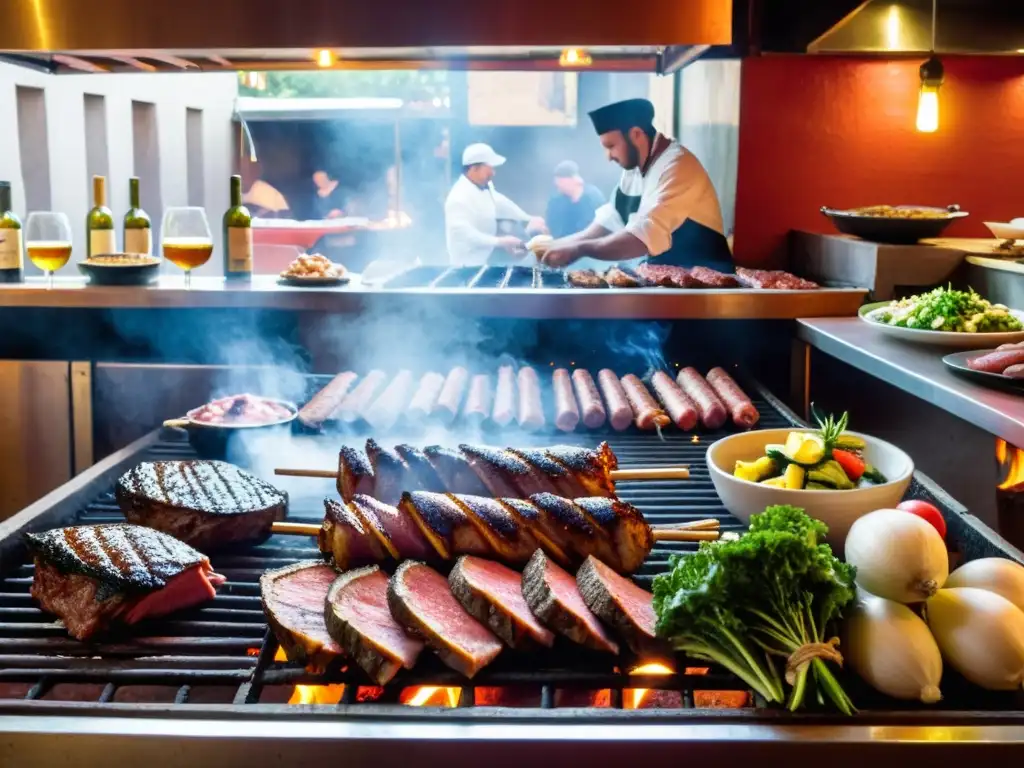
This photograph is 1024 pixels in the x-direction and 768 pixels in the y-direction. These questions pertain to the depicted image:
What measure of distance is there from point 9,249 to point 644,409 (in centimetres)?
325

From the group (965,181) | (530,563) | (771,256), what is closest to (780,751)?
(530,563)

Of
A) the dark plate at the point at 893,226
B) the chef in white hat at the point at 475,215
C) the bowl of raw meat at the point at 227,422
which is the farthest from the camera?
the chef in white hat at the point at 475,215

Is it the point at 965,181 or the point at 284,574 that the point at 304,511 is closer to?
the point at 284,574

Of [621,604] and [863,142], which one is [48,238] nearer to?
[621,604]

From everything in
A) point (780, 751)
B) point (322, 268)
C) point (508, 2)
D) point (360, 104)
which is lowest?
point (780, 751)

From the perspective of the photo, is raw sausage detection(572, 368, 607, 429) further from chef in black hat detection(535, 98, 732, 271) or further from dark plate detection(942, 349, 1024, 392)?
chef in black hat detection(535, 98, 732, 271)


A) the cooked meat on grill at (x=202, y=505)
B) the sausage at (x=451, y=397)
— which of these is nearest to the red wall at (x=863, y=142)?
the sausage at (x=451, y=397)

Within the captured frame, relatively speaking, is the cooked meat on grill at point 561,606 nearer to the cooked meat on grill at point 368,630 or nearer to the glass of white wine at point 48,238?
the cooked meat on grill at point 368,630

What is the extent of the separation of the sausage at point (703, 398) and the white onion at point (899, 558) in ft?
5.54

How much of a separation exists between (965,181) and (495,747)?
229 inches

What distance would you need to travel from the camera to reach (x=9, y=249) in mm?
4664

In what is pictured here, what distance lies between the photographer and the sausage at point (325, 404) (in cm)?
346

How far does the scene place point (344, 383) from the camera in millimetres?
3912

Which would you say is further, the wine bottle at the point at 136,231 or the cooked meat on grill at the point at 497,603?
the wine bottle at the point at 136,231
